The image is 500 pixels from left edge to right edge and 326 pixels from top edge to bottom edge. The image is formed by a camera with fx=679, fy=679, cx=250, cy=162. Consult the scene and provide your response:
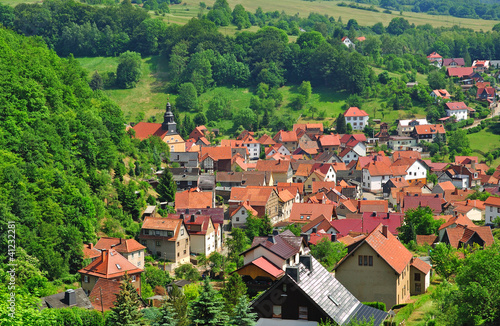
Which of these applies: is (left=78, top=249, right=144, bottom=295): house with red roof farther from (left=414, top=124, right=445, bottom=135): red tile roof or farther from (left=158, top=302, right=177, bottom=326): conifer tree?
(left=414, top=124, right=445, bottom=135): red tile roof

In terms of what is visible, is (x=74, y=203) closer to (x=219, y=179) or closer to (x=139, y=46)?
(x=219, y=179)

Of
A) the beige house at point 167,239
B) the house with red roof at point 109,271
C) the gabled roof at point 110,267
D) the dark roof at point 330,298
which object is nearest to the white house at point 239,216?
the beige house at point 167,239

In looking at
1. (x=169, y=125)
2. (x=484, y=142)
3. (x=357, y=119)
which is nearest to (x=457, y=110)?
(x=484, y=142)

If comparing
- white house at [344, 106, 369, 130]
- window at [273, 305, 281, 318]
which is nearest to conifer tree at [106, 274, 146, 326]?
window at [273, 305, 281, 318]

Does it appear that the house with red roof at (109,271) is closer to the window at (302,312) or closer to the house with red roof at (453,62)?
the window at (302,312)

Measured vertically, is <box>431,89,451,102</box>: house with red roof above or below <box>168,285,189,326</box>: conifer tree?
below

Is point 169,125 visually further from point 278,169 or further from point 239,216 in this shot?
point 239,216

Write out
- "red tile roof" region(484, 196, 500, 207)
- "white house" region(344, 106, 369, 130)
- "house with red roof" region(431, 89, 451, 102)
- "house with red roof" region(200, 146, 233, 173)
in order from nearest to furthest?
"red tile roof" region(484, 196, 500, 207) → "house with red roof" region(200, 146, 233, 173) → "white house" region(344, 106, 369, 130) → "house with red roof" region(431, 89, 451, 102)

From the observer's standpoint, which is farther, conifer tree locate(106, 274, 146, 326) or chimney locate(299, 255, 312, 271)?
chimney locate(299, 255, 312, 271)
